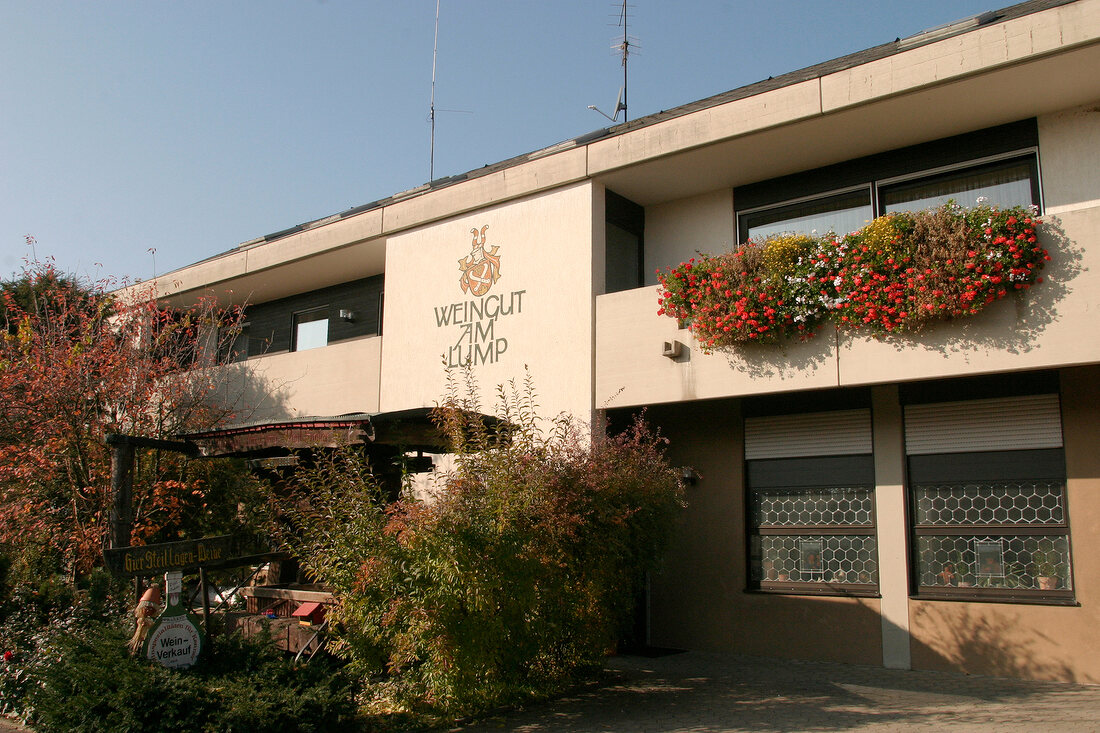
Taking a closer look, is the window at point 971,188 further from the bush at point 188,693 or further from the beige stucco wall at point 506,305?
the bush at point 188,693

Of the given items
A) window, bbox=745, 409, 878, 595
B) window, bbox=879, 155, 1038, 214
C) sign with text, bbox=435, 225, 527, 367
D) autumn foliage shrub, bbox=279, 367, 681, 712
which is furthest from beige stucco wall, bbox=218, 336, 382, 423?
window, bbox=879, 155, 1038, 214

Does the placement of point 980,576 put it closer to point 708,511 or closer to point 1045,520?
point 1045,520

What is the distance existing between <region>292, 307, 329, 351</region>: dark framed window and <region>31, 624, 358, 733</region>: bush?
9908 millimetres

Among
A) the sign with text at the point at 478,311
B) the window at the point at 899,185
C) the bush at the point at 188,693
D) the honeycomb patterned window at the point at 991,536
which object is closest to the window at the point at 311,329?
the sign with text at the point at 478,311

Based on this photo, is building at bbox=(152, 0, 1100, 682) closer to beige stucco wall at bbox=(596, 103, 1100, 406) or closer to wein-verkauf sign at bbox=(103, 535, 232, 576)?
beige stucco wall at bbox=(596, 103, 1100, 406)

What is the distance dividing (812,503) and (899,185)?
412 cm

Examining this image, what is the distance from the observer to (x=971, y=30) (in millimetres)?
9438

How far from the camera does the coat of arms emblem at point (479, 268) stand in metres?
13.0

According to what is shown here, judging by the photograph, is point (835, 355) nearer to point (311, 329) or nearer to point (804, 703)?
point (804, 703)

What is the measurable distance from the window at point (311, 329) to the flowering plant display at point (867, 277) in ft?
26.6

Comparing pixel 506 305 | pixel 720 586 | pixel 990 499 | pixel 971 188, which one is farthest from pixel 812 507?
pixel 506 305

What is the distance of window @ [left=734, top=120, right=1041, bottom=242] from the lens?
10.2 m

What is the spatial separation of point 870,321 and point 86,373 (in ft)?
36.8

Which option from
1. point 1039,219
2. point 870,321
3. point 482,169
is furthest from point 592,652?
point 482,169
